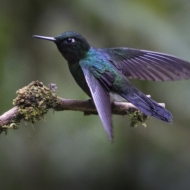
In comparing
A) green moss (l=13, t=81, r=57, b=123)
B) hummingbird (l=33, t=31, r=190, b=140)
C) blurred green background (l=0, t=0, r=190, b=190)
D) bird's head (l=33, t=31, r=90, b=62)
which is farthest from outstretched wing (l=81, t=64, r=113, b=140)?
blurred green background (l=0, t=0, r=190, b=190)

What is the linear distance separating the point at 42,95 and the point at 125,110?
57 centimetres

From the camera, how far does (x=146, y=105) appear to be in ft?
8.71

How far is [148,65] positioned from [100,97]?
897mm

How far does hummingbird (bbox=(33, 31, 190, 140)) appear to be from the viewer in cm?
264

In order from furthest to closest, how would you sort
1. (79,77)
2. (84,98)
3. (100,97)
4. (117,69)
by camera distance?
(84,98) → (117,69) → (79,77) → (100,97)

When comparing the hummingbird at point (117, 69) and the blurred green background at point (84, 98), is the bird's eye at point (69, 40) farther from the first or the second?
the blurred green background at point (84, 98)

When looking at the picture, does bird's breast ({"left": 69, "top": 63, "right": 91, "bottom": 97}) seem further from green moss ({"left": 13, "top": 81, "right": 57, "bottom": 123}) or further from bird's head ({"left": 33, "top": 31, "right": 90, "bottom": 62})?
green moss ({"left": 13, "top": 81, "right": 57, "bottom": 123})

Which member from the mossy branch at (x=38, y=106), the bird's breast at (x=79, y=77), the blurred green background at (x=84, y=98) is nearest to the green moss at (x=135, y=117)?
the mossy branch at (x=38, y=106)

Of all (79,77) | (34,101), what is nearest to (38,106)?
(34,101)

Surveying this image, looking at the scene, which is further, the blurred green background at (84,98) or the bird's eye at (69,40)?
the blurred green background at (84,98)

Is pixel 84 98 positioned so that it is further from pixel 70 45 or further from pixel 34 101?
pixel 34 101

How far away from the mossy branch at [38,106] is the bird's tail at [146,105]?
0.06 metres

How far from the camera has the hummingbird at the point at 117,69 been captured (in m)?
2.64

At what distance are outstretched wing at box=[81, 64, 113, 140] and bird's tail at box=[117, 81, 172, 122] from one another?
0.68 feet
